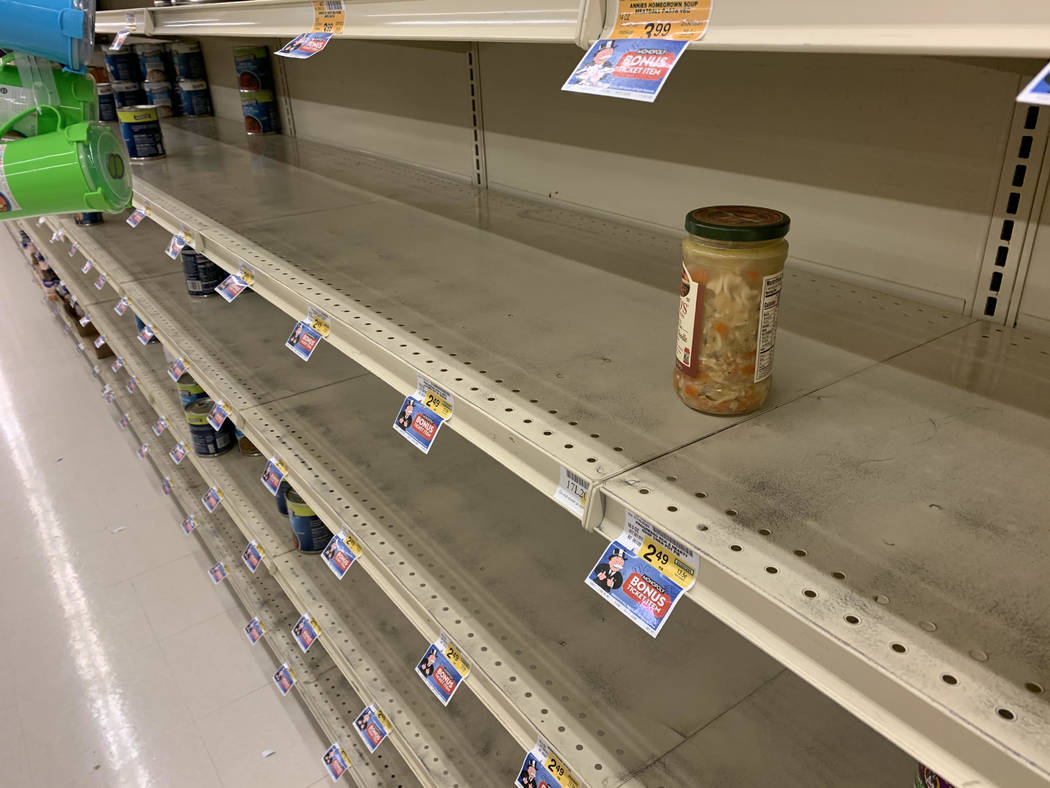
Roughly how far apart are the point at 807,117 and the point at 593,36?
506 millimetres

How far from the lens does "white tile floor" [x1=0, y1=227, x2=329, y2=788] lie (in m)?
1.86

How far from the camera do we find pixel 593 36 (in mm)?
745

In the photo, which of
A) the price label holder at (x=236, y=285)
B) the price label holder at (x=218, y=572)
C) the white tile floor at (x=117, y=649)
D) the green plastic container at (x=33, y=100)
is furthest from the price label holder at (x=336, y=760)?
the green plastic container at (x=33, y=100)

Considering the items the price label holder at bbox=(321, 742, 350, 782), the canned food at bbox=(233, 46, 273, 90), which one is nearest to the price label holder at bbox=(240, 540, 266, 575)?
the price label holder at bbox=(321, 742, 350, 782)

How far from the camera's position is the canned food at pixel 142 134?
2465mm

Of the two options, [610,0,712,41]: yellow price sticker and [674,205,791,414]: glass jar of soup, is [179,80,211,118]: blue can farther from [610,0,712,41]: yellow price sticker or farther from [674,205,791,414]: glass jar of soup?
[674,205,791,414]: glass jar of soup

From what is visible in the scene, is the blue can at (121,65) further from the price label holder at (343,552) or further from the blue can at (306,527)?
the price label holder at (343,552)

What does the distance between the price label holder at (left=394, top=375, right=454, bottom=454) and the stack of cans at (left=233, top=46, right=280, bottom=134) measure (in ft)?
7.10

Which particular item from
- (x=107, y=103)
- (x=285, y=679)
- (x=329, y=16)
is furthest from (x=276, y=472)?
(x=107, y=103)

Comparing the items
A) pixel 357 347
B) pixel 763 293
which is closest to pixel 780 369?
pixel 763 293

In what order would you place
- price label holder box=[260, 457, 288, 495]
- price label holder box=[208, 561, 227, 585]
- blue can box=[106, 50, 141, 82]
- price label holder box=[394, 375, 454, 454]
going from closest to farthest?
price label holder box=[394, 375, 454, 454]
price label holder box=[260, 457, 288, 495]
price label holder box=[208, 561, 227, 585]
blue can box=[106, 50, 141, 82]

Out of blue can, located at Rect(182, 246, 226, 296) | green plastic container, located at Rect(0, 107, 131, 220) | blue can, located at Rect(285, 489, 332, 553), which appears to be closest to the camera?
green plastic container, located at Rect(0, 107, 131, 220)

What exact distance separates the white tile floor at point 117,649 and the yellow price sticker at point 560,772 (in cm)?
107

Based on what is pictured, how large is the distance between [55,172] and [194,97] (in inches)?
106
